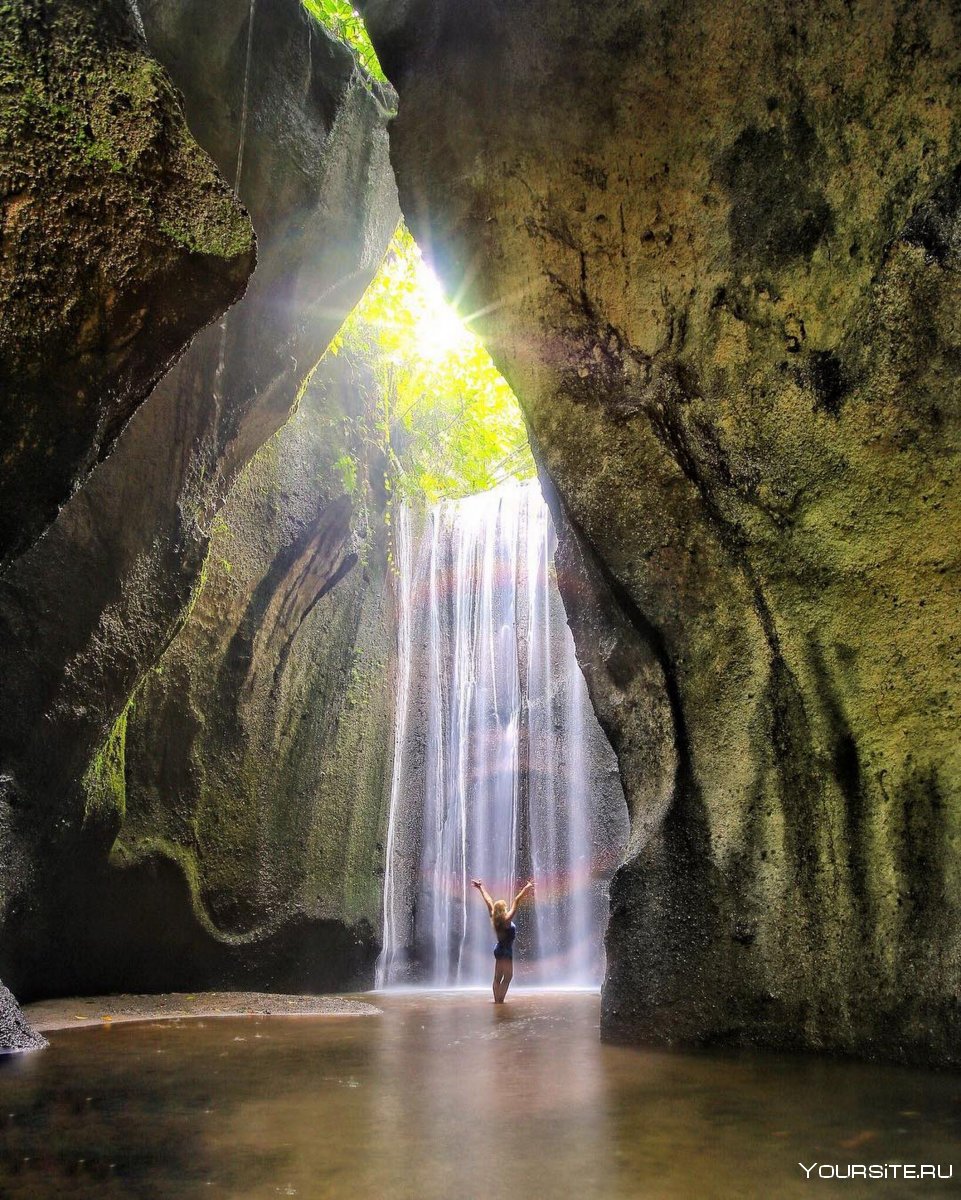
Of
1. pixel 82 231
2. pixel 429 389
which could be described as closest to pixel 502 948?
pixel 82 231

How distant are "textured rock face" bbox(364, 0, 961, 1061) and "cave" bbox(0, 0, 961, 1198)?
24 mm

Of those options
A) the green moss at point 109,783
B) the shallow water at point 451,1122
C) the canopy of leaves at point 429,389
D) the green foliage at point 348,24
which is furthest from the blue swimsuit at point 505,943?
the green foliage at point 348,24

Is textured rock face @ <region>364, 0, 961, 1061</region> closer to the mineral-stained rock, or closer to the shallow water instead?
the shallow water

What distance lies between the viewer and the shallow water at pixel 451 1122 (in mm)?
2432

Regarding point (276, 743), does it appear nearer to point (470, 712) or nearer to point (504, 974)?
point (504, 974)

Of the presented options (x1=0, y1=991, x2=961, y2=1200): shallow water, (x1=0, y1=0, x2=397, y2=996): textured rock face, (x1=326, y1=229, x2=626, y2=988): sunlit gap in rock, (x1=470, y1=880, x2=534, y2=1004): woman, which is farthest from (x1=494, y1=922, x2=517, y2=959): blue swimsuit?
(x1=326, y1=229, x2=626, y2=988): sunlit gap in rock

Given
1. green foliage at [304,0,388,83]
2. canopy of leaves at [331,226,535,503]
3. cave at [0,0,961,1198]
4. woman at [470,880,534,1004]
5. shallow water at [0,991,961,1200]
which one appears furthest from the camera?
canopy of leaves at [331,226,535,503]

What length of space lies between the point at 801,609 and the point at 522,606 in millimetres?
9771

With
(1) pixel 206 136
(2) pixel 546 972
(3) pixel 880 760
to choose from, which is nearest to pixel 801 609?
(3) pixel 880 760

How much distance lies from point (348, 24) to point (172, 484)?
5.56m

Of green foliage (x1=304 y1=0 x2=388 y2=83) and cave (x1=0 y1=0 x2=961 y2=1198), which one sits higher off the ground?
green foliage (x1=304 y1=0 x2=388 y2=83)

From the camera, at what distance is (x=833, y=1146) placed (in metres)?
2.79

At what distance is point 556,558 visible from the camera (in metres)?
7.21

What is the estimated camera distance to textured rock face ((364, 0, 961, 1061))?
4.73 meters
